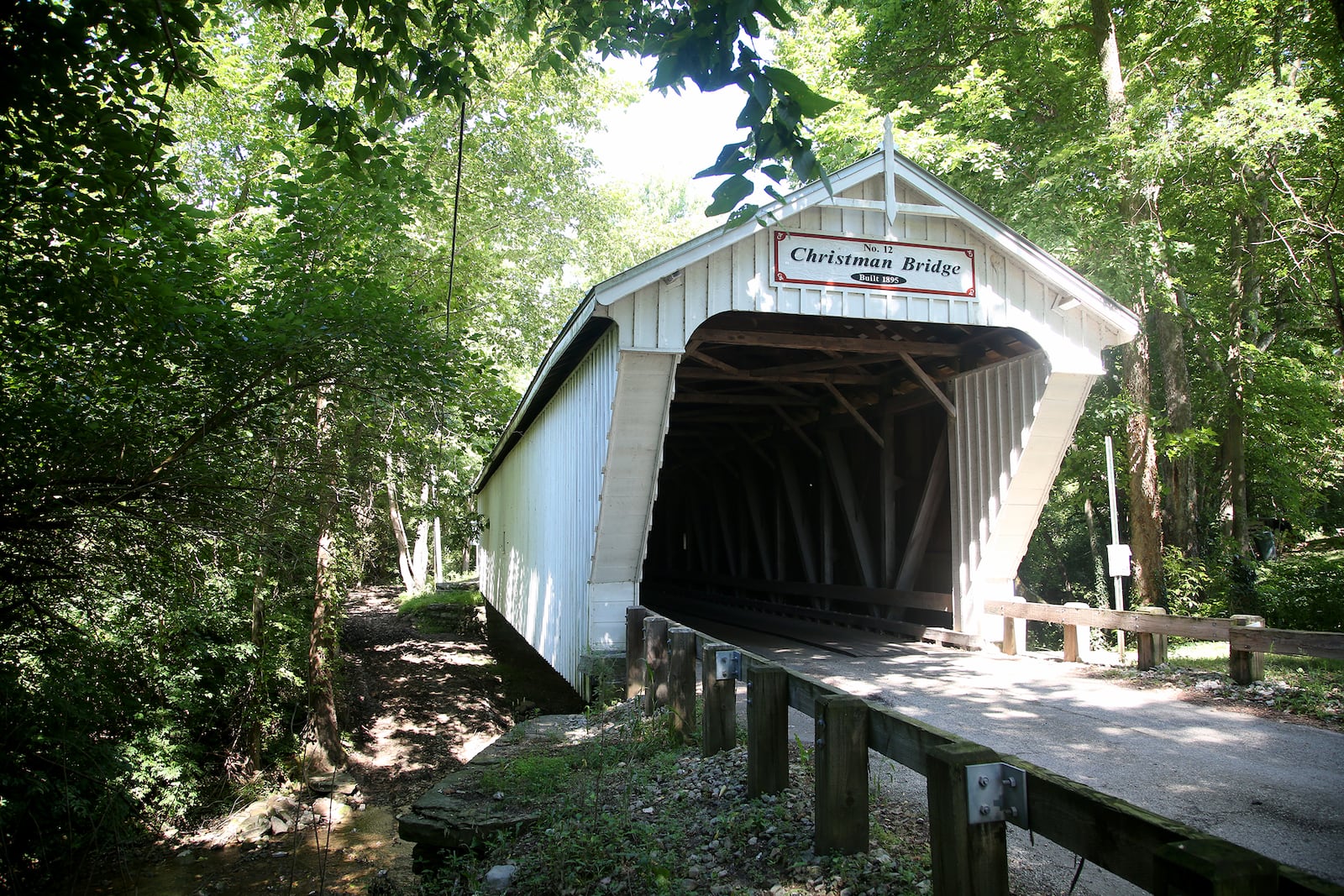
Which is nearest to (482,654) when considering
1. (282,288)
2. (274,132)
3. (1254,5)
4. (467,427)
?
(467,427)

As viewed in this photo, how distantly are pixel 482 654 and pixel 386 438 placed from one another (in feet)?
26.1

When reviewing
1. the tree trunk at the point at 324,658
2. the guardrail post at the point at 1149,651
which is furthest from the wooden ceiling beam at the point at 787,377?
the guardrail post at the point at 1149,651

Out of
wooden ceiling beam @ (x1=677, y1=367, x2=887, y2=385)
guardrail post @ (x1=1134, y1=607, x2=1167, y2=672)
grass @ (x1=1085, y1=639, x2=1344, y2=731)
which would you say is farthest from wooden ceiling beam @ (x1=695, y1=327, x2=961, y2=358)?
grass @ (x1=1085, y1=639, x2=1344, y2=731)

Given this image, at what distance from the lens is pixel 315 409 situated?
7.35 m

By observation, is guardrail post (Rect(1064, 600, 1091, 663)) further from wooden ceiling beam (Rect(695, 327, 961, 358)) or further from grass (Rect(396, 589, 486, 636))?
grass (Rect(396, 589, 486, 636))

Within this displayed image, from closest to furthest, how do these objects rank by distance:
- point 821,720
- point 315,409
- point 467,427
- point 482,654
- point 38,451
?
point 821,720
point 38,451
point 315,409
point 467,427
point 482,654

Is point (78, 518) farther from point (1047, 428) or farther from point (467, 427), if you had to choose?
point (1047, 428)

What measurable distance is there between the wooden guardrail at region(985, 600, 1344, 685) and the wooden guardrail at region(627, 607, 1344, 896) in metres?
3.70

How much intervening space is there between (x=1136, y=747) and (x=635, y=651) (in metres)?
3.21

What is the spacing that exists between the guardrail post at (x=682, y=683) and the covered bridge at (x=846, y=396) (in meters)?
1.87

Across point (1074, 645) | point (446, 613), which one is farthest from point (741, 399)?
point (446, 613)

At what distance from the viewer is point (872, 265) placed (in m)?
7.06

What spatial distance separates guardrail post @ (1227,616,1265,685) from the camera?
583 cm

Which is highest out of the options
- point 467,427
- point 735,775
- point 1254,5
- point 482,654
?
point 1254,5
